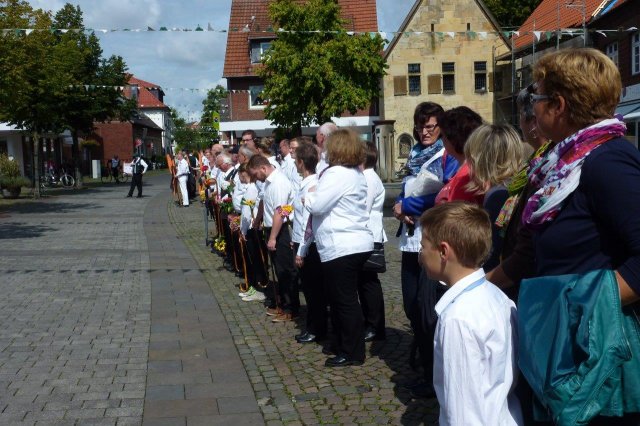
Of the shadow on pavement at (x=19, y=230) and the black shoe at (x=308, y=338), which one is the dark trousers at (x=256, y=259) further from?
the shadow on pavement at (x=19, y=230)

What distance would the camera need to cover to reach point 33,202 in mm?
28000

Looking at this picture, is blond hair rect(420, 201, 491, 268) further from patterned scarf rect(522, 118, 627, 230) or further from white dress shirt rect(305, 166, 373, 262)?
white dress shirt rect(305, 166, 373, 262)

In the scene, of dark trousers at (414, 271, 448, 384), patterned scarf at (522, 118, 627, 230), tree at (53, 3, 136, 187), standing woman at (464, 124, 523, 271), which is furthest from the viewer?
tree at (53, 3, 136, 187)

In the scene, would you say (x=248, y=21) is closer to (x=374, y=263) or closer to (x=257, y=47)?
(x=257, y=47)

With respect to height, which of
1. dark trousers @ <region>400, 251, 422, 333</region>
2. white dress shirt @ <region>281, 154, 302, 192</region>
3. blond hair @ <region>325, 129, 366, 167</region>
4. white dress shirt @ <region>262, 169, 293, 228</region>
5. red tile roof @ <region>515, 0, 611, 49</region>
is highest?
red tile roof @ <region>515, 0, 611, 49</region>

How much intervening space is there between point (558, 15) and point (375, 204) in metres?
28.6

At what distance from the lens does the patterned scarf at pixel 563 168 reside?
8.02 ft

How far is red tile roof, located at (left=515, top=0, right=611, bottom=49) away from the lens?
3250cm

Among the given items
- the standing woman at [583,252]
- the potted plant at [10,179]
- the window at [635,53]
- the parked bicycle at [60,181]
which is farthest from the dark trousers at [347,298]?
the parked bicycle at [60,181]

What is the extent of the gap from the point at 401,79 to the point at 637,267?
44.1 meters

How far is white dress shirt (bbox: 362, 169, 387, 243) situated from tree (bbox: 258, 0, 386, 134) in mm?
28507

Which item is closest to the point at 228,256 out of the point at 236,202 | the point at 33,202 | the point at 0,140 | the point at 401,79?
the point at 236,202

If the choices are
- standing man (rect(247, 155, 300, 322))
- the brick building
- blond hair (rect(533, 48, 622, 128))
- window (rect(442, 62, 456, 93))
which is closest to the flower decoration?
standing man (rect(247, 155, 300, 322))

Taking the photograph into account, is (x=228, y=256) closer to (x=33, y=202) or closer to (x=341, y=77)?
(x=33, y=202)
